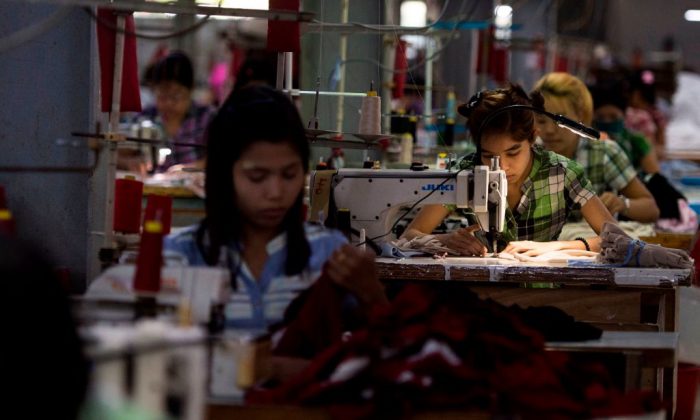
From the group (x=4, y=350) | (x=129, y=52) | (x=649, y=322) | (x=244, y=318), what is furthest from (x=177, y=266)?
(x=649, y=322)

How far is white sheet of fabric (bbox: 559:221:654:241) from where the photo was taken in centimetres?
573

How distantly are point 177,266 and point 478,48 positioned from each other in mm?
8696

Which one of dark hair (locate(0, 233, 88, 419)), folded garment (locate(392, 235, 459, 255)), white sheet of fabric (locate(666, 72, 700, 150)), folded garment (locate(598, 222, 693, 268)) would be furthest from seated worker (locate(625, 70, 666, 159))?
dark hair (locate(0, 233, 88, 419))

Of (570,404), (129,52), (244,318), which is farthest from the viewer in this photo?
(129,52)

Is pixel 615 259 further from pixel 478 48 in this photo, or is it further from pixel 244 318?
pixel 478 48

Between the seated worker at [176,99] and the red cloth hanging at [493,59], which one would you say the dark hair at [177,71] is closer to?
the seated worker at [176,99]

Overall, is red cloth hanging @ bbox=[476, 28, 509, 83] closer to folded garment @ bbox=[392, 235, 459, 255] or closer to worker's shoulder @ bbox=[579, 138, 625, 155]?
worker's shoulder @ bbox=[579, 138, 625, 155]

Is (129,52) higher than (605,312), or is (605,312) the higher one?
(129,52)

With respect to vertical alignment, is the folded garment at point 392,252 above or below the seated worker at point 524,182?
below

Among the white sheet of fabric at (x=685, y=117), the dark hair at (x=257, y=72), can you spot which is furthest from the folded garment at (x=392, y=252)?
the white sheet of fabric at (x=685, y=117)

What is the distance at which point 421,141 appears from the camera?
9.08 meters

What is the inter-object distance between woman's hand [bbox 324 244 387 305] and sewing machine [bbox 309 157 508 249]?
133 cm

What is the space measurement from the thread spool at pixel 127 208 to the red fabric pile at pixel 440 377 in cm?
138

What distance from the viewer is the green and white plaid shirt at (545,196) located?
5090 mm
